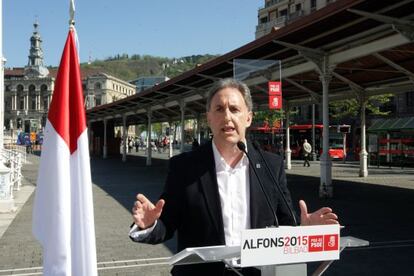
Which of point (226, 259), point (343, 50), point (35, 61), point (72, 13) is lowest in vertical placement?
point (226, 259)

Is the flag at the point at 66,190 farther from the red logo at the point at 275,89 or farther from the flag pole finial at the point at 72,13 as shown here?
the red logo at the point at 275,89

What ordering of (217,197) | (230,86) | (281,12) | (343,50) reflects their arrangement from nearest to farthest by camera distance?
(217,197) → (230,86) → (343,50) → (281,12)

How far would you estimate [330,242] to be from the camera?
2299 mm

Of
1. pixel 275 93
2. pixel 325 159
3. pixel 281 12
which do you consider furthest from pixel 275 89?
pixel 281 12

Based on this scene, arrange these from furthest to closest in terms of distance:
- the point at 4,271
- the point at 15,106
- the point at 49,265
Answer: the point at 15,106
the point at 4,271
the point at 49,265

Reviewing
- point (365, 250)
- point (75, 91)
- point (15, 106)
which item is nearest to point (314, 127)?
point (365, 250)

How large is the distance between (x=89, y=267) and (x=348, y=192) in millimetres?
15174

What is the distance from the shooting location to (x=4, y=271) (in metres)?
7.14

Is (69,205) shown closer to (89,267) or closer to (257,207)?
(89,267)

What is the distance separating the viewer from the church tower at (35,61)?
6314 inches

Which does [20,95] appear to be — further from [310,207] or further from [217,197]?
[217,197]

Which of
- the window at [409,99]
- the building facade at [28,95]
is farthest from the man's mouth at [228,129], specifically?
the building facade at [28,95]

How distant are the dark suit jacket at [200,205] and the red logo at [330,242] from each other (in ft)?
1.60

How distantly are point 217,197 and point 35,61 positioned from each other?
175m
